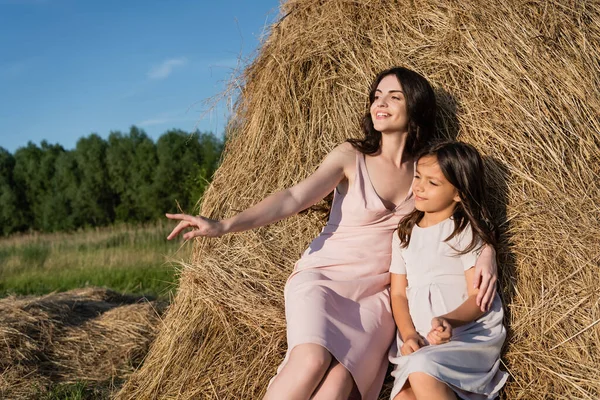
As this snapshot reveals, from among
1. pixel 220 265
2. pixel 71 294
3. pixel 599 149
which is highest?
pixel 599 149

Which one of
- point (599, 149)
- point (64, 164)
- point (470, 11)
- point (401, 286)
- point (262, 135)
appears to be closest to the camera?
point (401, 286)

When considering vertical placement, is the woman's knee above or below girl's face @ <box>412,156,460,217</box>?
below

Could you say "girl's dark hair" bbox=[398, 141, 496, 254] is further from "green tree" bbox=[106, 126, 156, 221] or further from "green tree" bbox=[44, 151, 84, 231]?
"green tree" bbox=[44, 151, 84, 231]

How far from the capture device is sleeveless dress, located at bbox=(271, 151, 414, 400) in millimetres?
2893

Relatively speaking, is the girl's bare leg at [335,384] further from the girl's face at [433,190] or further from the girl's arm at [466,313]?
the girl's face at [433,190]

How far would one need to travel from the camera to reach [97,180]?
21312 mm

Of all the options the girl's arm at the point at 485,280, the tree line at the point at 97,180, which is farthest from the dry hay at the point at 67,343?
the tree line at the point at 97,180

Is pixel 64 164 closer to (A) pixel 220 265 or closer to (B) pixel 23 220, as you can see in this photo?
(B) pixel 23 220

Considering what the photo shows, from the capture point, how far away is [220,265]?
3.85m

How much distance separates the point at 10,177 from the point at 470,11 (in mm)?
22810

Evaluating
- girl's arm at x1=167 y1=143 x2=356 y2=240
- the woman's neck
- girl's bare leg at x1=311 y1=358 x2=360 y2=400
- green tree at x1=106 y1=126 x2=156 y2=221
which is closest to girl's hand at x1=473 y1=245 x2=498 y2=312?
girl's bare leg at x1=311 y1=358 x2=360 y2=400

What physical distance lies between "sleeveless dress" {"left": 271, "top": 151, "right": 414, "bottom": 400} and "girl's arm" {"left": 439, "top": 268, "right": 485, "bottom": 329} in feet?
1.19

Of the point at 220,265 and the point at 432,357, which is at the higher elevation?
the point at 220,265

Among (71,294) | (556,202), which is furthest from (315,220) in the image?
(71,294)
